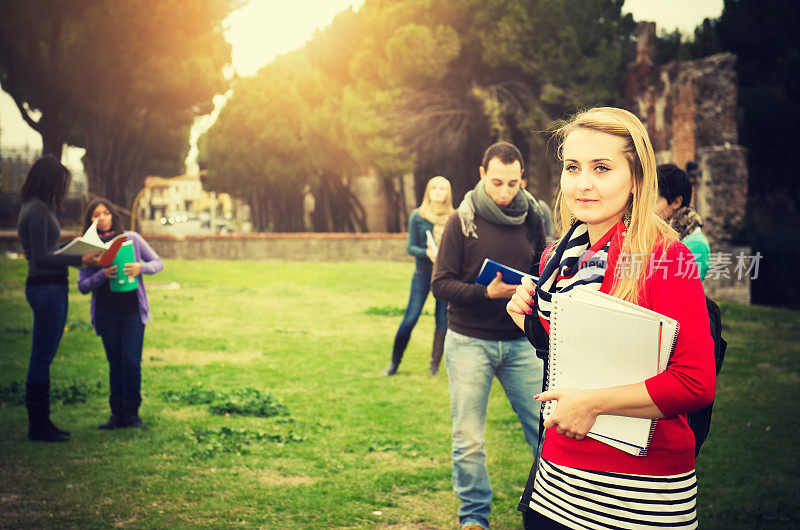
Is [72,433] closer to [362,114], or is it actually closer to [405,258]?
[405,258]

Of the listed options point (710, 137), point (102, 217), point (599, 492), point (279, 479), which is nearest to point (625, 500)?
point (599, 492)

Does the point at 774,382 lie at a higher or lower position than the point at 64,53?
lower

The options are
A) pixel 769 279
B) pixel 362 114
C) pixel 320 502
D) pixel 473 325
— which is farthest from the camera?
pixel 362 114

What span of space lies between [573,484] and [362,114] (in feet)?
88.2

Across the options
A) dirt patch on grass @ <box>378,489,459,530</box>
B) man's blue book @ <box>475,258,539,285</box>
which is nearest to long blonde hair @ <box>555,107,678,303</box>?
man's blue book @ <box>475,258,539,285</box>

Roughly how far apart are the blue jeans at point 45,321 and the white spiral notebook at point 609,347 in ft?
16.1

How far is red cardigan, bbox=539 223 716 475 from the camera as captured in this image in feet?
5.90

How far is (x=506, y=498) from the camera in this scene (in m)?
5.01

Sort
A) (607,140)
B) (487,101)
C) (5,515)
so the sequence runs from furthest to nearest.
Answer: (487,101) → (5,515) → (607,140)

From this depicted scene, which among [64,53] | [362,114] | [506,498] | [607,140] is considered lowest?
[506,498]

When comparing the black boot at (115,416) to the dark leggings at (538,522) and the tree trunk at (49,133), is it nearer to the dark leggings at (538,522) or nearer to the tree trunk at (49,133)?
the dark leggings at (538,522)

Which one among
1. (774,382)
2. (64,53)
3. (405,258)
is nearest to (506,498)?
(774,382)

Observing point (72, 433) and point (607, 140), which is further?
point (72, 433)

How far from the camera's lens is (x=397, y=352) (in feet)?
28.2
